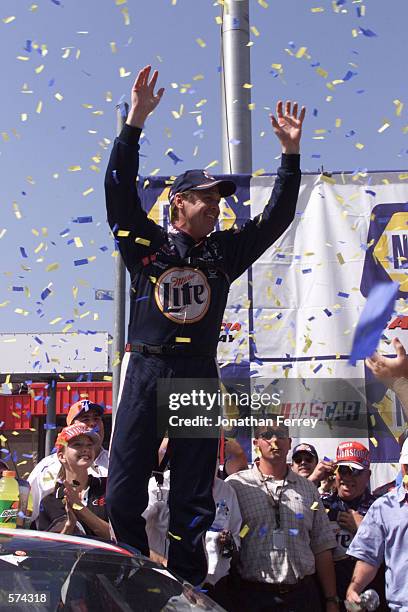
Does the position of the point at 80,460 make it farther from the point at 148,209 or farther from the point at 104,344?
the point at 104,344

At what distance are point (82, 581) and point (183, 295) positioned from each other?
1.72 m

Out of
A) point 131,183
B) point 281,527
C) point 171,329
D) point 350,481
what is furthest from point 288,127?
point 350,481

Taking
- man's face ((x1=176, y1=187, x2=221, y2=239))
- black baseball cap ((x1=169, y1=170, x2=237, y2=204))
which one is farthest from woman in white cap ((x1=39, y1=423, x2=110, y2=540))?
black baseball cap ((x1=169, y1=170, x2=237, y2=204))

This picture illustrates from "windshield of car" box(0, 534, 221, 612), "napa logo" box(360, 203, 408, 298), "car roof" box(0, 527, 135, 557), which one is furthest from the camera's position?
"napa logo" box(360, 203, 408, 298)

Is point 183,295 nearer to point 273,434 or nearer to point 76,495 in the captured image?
point 76,495

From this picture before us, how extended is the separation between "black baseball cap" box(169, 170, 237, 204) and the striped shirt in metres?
2.22

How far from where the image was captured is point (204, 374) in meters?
3.60

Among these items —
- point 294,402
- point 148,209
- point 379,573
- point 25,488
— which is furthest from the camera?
point 148,209

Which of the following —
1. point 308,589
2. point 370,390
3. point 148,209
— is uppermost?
point 148,209

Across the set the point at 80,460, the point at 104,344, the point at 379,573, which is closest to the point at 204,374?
the point at 80,460

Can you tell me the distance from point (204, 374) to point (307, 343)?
109 inches

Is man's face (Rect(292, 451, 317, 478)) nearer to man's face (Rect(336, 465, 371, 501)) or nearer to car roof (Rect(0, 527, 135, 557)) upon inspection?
man's face (Rect(336, 465, 371, 501))

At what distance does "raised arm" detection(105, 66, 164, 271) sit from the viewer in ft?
11.9

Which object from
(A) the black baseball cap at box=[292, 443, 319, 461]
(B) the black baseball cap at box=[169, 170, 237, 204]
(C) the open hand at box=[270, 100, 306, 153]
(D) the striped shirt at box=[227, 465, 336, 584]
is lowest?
(D) the striped shirt at box=[227, 465, 336, 584]
